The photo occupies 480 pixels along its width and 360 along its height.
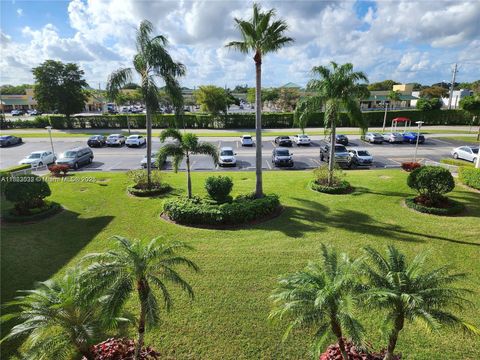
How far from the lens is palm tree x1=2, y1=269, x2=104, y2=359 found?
548 centimetres

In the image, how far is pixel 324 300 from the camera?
16.3 feet

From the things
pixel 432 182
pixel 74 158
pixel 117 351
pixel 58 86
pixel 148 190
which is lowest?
pixel 117 351

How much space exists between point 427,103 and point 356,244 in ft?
169

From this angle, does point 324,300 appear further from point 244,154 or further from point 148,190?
point 244,154

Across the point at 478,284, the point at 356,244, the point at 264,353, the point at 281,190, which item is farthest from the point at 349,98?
the point at 264,353

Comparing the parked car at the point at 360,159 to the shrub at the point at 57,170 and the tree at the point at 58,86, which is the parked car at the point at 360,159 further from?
the tree at the point at 58,86

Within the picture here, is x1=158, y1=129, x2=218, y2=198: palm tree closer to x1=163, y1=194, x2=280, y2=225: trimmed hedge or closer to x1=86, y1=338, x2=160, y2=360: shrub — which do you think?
x1=163, y1=194, x2=280, y2=225: trimmed hedge

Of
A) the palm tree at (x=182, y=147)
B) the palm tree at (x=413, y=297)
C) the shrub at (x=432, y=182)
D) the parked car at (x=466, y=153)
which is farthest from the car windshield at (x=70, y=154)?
the parked car at (x=466, y=153)

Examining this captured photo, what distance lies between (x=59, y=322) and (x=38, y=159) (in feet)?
86.2

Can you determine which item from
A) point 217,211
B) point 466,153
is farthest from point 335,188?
point 466,153

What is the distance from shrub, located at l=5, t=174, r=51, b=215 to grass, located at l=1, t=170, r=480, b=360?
4.25ft

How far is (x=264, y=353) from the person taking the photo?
6828 millimetres

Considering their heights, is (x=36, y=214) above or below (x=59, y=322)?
below

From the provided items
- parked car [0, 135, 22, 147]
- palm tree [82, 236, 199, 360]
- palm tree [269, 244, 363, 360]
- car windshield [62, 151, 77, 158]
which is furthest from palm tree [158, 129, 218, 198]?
parked car [0, 135, 22, 147]
